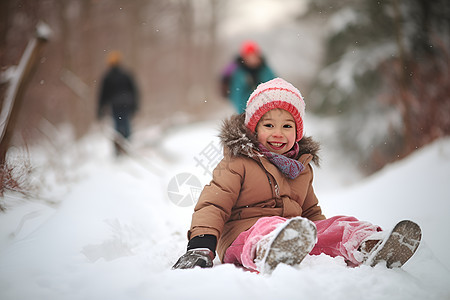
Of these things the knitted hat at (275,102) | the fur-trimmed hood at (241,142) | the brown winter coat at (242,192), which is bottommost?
A: the brown winter coat at (242,192)

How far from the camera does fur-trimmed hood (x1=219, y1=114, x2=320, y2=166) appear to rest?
6.37 feet

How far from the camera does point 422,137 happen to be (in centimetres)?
521

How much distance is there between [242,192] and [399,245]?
800mm

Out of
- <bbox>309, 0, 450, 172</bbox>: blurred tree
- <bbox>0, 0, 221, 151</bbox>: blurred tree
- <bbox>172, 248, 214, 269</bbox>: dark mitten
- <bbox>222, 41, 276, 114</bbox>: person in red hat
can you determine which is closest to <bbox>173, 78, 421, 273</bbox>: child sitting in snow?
<bbox>172, 248, 214, 269</bbox>: dark mitten

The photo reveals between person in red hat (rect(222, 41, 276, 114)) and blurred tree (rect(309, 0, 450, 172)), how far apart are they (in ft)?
7.50

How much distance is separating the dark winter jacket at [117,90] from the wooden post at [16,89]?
4.16 meters

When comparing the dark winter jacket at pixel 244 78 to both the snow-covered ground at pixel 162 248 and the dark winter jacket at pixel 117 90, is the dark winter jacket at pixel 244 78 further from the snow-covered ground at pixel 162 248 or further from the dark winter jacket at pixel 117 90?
the dark winter jacket at pixel 117 90

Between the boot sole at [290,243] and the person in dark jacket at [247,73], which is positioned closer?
the boot sole at [290,243]

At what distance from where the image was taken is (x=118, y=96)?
21.7 feet

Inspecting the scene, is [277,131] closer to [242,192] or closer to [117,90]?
[242,192]

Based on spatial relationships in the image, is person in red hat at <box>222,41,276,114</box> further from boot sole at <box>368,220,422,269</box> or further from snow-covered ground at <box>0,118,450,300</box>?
boot sole at <box>368,220,422,269</box>

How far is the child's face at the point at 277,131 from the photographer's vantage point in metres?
2.02

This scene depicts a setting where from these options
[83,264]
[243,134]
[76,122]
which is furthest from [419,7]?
[76,122]

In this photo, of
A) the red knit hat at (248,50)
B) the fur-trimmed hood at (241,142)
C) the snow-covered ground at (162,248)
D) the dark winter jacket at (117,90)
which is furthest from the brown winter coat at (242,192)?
the dark winter jacket at (117,90)
